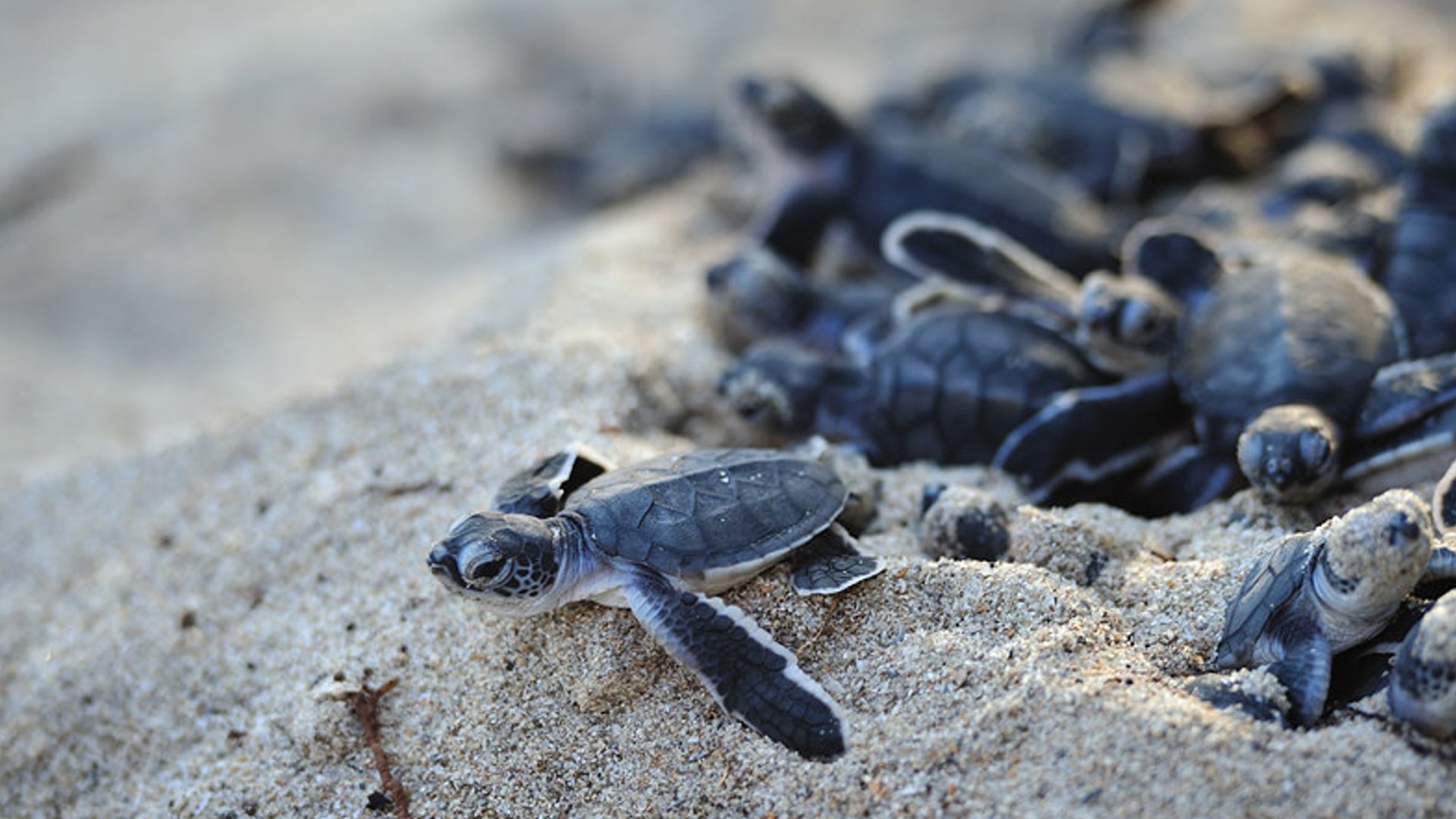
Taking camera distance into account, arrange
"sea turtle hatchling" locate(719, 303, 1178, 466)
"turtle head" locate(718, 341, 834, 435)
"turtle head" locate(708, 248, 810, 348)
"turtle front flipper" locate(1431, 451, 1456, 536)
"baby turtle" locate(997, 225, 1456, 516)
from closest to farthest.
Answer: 1. "turtle front flipper" locate(1431, 451, 1456, 536)
2. "baby turtle" locate(997, 225, 1456, 516)
3. "sea turtle hatchling" locate(719, 303, 1178, 466)
4. "turtle head" locate(718, 341, 834, 435)
5. "turtle head" locate(708, 248, 810, 348)

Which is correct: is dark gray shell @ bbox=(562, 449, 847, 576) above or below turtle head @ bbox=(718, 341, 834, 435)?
above

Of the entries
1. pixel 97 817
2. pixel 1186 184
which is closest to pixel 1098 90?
pixel 1186 184

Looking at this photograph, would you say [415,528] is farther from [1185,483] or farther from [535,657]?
[1185,483]

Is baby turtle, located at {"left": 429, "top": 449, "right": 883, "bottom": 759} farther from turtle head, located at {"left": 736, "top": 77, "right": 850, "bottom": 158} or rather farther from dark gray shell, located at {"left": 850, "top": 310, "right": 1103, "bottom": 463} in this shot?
turtle head, located at {"left": 736, "top": 77, "right": 850, "bottom": 158}

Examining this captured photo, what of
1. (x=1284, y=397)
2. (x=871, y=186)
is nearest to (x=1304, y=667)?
(x=1284, y=397)

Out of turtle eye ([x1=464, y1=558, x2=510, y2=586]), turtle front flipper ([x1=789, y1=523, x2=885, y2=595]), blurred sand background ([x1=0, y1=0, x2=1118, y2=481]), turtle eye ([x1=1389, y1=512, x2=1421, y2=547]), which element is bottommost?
blurred sand background ([x1=0, y1=0, x2=1118, y2=481])

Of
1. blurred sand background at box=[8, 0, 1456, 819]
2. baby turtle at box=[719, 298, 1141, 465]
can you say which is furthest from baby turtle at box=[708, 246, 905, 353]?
baby turtle at box=[719, 298, 1141, 465]

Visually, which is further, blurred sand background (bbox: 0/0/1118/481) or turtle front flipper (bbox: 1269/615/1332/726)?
blurred sand background (bbox: 0/0/1118/481)

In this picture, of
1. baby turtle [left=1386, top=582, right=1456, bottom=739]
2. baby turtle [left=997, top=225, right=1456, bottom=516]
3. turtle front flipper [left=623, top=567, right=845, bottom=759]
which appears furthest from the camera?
baby turtle [left=997, top=225, right=1456, bottom=516]
